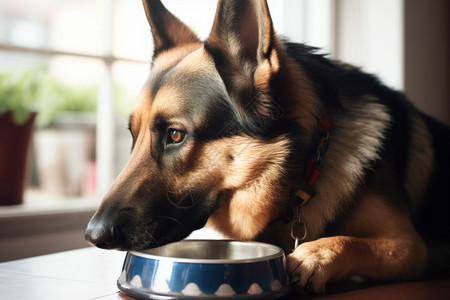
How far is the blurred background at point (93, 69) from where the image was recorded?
5.30ft

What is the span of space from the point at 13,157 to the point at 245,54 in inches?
35.8

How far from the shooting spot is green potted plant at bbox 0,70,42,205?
1.58 meters

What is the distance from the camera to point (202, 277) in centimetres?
76

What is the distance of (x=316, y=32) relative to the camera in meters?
2.39

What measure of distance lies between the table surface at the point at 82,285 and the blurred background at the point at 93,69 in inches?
16.8

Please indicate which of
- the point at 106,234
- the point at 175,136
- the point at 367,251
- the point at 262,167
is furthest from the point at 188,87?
the point at 367,251

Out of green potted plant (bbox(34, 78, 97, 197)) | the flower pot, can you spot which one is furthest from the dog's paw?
green potted plant (bbox(34, 78, 97, 197))

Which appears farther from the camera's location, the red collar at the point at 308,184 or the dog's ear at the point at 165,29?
the dog's ear at the point at 165,29

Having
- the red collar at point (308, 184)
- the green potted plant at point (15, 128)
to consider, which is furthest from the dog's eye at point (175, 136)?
the green potted plant at point (15, 128)

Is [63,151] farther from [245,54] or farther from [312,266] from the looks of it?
[312,266]

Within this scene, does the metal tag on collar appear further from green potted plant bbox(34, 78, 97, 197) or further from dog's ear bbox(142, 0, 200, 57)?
green potted plant bbox(34, 78, 97, 197)

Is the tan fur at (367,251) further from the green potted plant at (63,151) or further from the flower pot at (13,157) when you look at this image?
the green potted plant at (63,151)

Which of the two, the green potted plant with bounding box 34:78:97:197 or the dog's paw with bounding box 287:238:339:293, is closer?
the dog's paw with bounding box 287:238:339:293

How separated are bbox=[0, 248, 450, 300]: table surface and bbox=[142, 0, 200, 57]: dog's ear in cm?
53
